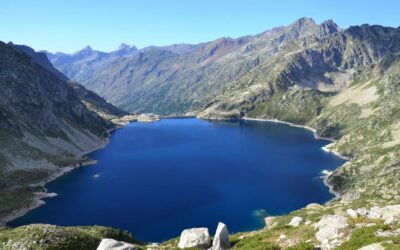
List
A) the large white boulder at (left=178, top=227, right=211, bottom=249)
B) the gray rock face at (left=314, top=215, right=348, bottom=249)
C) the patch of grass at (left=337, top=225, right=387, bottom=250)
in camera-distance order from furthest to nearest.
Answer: the large white boulder at (left=178, top=227, right=211, bottom=249), the gray rock face at (left=314, top=215, right=348, bottom=249), the patch of grass at (left=337, top=225, right=387, bottom=250)

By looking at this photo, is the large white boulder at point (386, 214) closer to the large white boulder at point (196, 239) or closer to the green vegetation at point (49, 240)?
the large white boulder at point (196, 239)

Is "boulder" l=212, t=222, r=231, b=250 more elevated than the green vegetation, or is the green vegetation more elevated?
"boulder" l=212, t=222, r=231, b=250

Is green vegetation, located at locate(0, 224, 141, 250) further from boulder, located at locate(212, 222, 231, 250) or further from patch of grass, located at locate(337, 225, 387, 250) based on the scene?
patch of grass, located at locate(337, 225, 387, 250)

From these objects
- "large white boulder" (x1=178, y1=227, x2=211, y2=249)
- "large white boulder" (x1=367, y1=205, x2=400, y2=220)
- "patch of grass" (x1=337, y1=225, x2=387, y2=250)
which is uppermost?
"patch of grass" (x1=337, y1=225, x2=387, y2=250)

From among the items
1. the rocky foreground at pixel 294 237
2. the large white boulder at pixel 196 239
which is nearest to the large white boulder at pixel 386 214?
the rocky foreground at pixel 294 237

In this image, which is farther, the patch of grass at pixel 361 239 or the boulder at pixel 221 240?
the boulder at pixel 221 240

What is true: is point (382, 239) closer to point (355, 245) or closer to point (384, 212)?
point (355, 245)

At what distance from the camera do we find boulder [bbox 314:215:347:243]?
33812 millimetres

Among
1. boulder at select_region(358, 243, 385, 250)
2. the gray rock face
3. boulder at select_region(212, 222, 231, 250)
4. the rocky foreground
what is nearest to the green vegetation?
the rocky foreground

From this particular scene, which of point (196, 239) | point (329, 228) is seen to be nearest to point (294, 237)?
point (329, 228)

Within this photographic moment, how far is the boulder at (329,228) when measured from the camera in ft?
111

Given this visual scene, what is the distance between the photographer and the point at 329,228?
35.2m

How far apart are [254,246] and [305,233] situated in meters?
5.44

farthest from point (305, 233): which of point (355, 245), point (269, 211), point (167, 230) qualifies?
point (269, 211)
